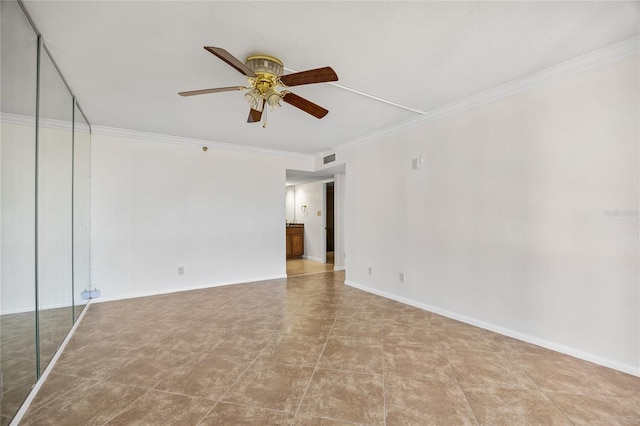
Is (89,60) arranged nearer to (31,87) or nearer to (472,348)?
(31,87)

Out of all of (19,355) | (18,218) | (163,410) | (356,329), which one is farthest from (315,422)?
(18,218)

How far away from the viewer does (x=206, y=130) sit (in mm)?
4293

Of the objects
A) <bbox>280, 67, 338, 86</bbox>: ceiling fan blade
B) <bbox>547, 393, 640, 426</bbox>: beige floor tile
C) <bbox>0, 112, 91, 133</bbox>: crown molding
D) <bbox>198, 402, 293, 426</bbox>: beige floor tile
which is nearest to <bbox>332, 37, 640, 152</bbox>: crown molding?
<bbox>280, 67, 338, 86</bbox>: ceiling fan blade

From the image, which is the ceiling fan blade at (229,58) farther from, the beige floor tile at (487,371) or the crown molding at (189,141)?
the crown molding at (189,141)

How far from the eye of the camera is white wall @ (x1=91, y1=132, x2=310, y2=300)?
13.6 ft

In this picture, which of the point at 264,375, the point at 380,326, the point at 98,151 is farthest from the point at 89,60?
the point at 380,326

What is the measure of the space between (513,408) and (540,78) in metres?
2.77

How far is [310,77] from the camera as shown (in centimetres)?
207

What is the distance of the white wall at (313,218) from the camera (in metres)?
7.51

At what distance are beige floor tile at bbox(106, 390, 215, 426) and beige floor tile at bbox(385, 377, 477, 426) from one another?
3.89 ft

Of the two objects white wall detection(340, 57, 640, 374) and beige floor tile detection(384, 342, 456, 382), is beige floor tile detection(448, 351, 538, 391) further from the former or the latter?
white wall detection(340, 57, 640, 374)

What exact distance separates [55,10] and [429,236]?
3.99 m

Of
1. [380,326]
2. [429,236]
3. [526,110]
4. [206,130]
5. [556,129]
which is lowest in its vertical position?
[380,326]

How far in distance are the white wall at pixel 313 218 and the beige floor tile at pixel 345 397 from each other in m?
5.34
